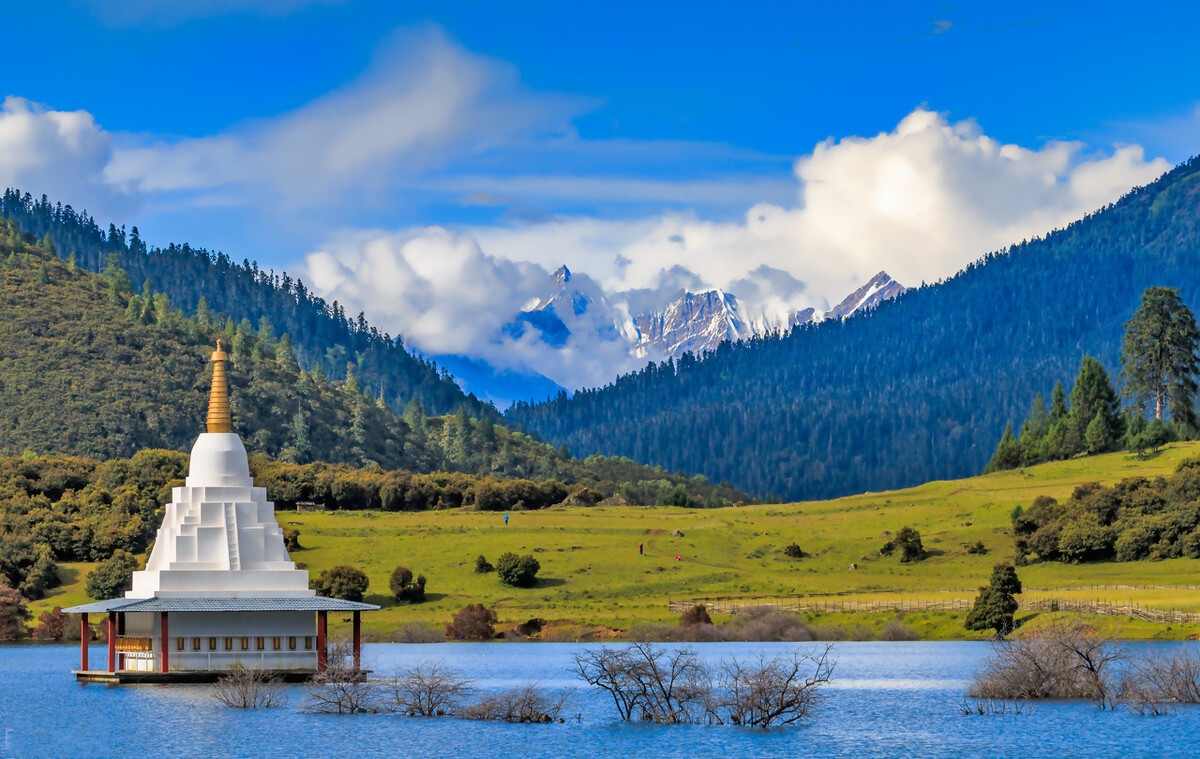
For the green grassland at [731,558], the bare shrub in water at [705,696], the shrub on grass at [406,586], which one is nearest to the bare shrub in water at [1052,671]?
the bare shrub in water at [705,696]

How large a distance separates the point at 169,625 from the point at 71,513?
70.4m

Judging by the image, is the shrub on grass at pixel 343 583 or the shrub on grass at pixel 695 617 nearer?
the shrub on grass at pixel 695 617

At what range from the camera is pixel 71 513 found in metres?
131

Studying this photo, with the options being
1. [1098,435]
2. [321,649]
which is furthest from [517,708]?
[1098,435]

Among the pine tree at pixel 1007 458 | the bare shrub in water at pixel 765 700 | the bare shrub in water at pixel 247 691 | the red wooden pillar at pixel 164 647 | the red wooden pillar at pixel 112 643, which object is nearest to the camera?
the bare shrub in water at pixel 765 700

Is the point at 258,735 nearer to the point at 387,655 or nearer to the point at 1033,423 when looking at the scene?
the point at 387,655

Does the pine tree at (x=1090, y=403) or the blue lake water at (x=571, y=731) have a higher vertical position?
the pine tree at (x=1090, y=403)

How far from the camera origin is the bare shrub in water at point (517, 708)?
56312 mm

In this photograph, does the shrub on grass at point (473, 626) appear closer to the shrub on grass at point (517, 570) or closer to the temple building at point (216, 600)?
the shrub on grass at point (517, 570)

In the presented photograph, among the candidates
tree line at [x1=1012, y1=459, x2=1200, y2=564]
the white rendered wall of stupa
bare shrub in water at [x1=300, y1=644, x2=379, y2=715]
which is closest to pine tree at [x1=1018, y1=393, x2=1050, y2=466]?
tree line at [x1=1012, y1=459, x2=1200, y2=564]

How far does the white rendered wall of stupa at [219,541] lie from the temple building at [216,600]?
38mm

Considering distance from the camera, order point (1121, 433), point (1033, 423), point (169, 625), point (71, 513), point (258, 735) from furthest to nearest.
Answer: point (1033, 423)
point (1121, 433)
point (71, 513)
point (169, 625)
point (258, 735)

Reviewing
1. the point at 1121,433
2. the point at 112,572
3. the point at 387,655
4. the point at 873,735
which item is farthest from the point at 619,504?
the point at 873,735

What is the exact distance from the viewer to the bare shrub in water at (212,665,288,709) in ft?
196
